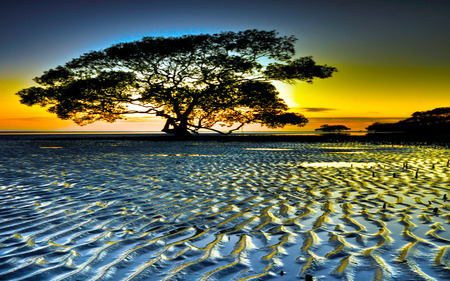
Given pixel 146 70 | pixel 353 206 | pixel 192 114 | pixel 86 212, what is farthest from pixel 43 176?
pixel 192 114

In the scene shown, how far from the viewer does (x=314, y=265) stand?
131 inches

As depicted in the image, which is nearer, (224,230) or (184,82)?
(224,230)

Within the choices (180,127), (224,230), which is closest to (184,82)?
(180,127)

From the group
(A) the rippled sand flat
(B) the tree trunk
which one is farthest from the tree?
(A) the rippled sand flat

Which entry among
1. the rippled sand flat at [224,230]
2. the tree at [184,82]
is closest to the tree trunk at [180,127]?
the tree at [184,82]

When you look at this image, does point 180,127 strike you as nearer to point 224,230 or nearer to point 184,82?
point 184,82

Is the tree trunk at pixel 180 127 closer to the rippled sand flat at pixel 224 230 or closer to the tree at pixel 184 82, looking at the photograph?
the tree at pixel 184 82

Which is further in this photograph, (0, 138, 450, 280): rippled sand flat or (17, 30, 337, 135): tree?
(17, 30, 337, 135): tree

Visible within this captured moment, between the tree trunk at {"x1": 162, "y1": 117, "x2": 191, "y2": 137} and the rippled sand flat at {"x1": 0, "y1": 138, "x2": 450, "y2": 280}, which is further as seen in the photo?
the tree trunk at {"x1": 162, "y1": 117, "x2": 191, "y2": 137}

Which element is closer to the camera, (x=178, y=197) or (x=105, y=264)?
(x=105, y=264)

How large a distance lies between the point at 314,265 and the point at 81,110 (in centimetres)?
4141

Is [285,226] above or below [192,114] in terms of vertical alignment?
below

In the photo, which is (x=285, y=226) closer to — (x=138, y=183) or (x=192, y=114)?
(x=138, y=183)

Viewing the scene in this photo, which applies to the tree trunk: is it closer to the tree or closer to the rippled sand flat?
the tree
